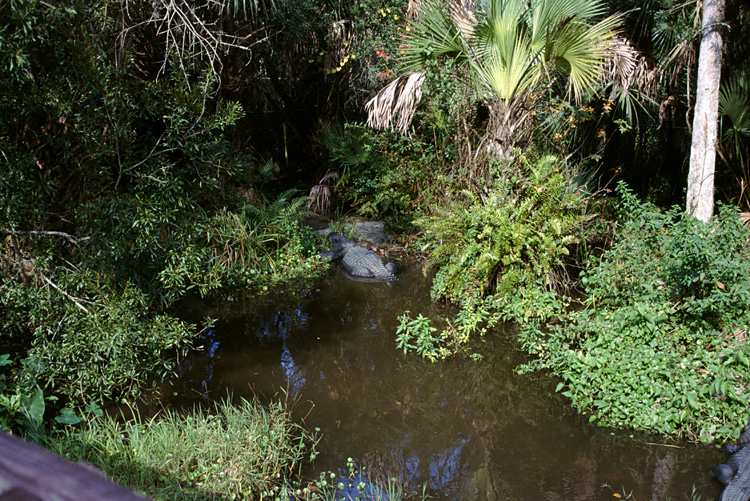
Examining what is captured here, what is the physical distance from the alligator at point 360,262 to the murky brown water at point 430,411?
3.61 feet

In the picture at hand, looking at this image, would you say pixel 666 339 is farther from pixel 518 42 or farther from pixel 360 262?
pixel 360 262

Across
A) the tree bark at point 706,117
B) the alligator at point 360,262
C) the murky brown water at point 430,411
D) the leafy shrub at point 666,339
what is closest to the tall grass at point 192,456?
the murky brown water at point 430,411

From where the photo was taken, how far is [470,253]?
5727 mm

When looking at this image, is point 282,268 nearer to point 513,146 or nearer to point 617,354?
point 513,146

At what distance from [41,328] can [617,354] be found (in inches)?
171

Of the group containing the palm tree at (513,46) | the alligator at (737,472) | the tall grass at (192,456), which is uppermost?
the palm tree at (513,46)

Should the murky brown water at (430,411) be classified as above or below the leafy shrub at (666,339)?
below

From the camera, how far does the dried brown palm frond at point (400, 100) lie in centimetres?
733

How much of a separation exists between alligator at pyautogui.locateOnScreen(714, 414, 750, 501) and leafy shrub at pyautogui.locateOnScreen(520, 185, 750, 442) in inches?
4.2

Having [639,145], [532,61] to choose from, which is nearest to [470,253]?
[532,61]

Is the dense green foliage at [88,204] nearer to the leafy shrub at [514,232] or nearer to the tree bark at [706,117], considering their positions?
the leafy shrub at [514,232]

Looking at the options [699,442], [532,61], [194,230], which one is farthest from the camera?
[532,61]

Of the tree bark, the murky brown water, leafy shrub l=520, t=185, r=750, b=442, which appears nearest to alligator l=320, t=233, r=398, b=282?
the murky brown water

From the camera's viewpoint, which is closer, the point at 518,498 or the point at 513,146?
the point at 518,498
